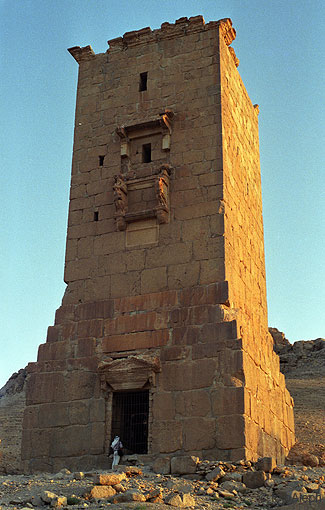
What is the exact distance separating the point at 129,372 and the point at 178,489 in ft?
11.3

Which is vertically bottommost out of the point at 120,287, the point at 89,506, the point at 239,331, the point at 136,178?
the point at 89,506

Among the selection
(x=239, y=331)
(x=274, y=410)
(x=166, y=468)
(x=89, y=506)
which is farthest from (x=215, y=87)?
(x=89, y=506)

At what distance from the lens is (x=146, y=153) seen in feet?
53.6

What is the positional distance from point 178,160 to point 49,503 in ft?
27.7

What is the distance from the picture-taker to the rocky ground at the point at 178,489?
9.82 meters

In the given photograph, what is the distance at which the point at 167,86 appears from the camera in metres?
16.7

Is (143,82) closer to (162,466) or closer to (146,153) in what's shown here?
(146,153)

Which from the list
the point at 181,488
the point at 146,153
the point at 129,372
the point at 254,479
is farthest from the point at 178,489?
→ the point at 146,153

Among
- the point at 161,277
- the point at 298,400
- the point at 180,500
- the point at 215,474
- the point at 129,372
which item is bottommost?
the point at 180,500

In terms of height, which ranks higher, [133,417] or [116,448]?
[133,417]

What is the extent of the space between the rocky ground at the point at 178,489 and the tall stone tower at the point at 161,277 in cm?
89

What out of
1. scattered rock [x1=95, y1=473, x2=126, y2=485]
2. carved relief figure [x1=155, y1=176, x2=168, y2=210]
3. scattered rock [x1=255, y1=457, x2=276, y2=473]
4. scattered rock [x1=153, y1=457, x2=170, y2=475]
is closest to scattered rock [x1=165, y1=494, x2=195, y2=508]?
scattered rock [x1=95, y1=473, x2=126, y2=485]

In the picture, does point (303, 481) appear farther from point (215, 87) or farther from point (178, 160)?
point (215, 87)

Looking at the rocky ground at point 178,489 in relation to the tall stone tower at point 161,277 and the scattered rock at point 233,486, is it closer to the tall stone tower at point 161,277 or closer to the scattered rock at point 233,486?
the scattered rock at point 233,486
